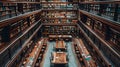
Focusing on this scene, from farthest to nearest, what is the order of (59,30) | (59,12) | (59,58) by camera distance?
(59,30) → (59,12) → (59,58)

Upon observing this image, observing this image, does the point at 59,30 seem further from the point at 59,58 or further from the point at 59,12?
the point at 59,58

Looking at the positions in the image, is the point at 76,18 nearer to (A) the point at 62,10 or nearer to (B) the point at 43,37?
(A) the point at 62,10

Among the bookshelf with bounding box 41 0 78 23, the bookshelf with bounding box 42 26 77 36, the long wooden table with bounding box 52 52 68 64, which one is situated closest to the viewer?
the long wooden table with bounding box 52 52 68 64

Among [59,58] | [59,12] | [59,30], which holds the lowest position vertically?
[59,58]

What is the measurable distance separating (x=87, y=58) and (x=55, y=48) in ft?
16.1

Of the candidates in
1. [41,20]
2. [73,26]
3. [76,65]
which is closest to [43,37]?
[41,20]

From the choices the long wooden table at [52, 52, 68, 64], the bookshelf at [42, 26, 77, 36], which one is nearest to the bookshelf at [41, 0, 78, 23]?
the bookshelf at [42, 26, 77, 36]

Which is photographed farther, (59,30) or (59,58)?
(59,30)

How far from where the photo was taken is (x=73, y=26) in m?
21.4

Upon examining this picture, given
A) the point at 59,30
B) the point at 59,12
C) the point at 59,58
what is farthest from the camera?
the point at 59,30

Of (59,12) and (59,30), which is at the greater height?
(59,12)

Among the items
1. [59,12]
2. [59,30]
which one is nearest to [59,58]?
[59,30]

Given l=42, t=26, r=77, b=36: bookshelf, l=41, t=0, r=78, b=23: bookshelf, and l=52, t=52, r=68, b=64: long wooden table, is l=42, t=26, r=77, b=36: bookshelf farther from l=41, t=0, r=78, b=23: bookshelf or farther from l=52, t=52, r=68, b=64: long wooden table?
l=52, t=52, r=68, b=64: long wooden table

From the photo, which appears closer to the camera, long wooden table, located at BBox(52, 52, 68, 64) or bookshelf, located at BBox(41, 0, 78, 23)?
long wooden table, located at BBox(52, 52, 68, 64)
